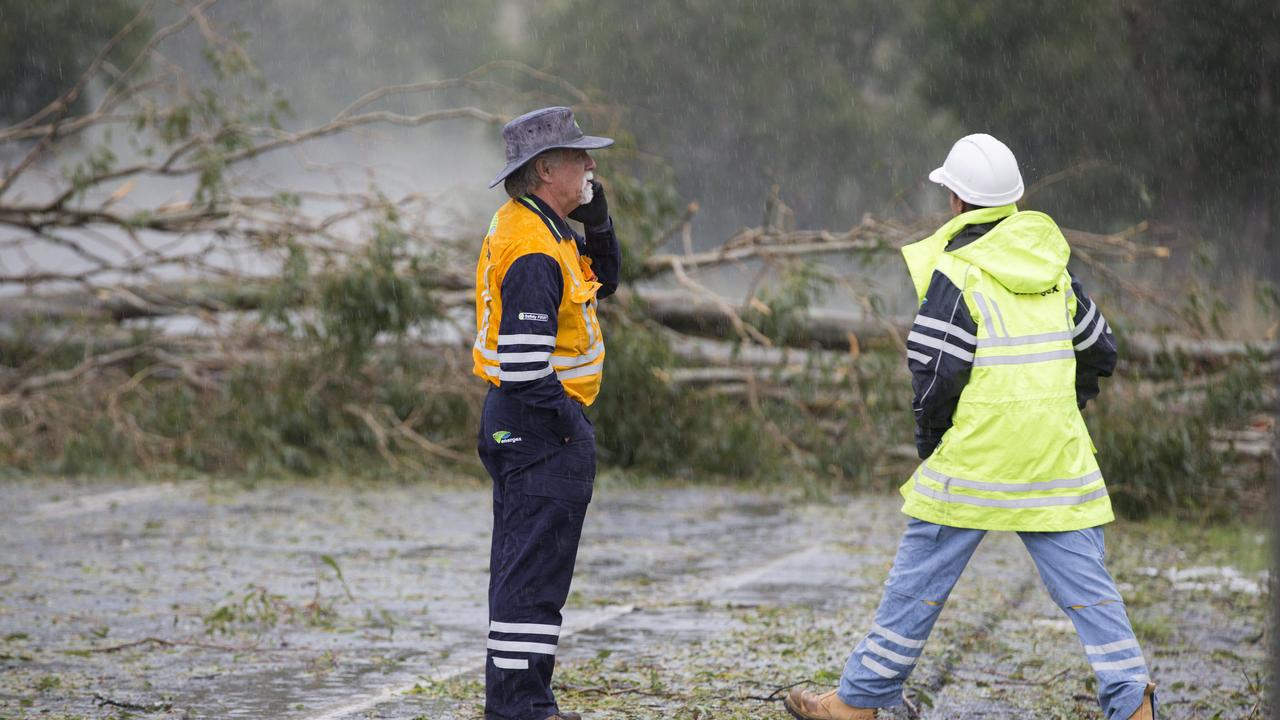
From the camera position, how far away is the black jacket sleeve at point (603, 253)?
467cm

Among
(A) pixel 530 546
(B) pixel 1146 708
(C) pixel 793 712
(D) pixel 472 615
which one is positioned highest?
(A) pixel 530 546

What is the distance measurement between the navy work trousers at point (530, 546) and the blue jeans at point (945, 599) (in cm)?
89

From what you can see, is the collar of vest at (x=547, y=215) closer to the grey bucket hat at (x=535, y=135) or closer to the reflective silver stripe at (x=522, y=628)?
the grey bucket hat at (x=535, y=135)

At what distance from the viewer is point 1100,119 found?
1029 inches

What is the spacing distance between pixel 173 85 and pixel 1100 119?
60.9 feet

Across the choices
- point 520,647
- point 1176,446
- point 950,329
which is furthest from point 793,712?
point 1176,446

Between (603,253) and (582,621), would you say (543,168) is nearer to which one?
(603,253)

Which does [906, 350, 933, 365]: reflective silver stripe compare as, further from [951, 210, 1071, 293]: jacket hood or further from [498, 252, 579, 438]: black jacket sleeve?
[498, 252, 579, 438]: black jacket sleeve

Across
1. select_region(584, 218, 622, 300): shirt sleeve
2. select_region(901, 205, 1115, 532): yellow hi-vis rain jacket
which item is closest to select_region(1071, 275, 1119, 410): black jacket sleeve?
select_region(901, 205, 1115, 532): yellow hi-vis rain jacket

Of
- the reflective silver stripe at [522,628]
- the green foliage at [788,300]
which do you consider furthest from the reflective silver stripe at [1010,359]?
the green foliage at [788,300]

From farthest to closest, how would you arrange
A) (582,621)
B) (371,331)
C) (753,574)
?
(371,331)
(753,574)
(582,621)

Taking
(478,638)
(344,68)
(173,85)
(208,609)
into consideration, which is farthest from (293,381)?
(344,68)

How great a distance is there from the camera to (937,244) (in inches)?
171

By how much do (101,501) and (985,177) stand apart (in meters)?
7.63
